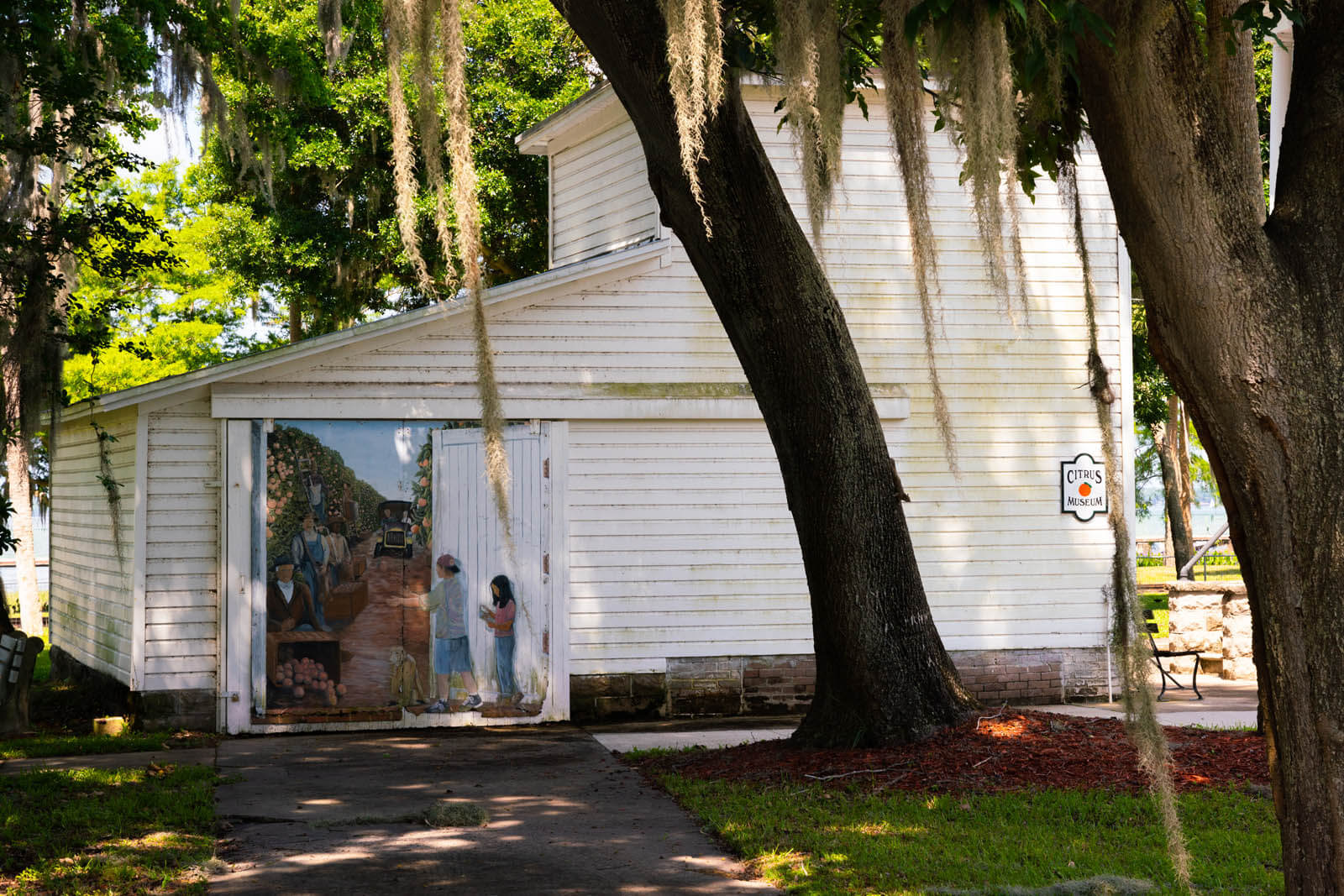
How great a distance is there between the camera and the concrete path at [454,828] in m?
5.25

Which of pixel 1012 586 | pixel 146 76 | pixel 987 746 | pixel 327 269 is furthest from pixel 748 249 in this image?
pixel 327 269

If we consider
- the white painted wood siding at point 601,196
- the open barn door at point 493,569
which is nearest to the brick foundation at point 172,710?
the open barn door at point 493,569

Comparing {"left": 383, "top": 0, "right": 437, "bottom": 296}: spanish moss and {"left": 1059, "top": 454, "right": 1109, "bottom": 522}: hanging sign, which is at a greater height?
{"left": 383, "top": 0, "right": 437, "bottom": 296}: spanish moss

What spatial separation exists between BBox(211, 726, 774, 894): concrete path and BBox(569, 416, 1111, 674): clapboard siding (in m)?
1.60

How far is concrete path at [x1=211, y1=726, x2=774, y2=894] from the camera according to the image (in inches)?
207

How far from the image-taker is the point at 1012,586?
35.8 ft

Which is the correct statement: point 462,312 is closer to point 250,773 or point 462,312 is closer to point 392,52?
point 250,773

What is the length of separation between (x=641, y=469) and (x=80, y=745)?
477 cm

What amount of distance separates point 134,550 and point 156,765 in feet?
7.24

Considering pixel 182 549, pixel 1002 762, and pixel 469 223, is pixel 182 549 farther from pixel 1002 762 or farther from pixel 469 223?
pixel 469 223

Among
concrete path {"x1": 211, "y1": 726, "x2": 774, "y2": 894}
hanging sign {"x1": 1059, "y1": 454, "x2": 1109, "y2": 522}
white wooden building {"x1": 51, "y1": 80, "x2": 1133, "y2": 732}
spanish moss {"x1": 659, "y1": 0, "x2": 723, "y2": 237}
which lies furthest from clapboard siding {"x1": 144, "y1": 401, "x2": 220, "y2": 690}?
hanging sign {"x1": 1059, "y1": 454, "x2": 1109, "y2": 522}

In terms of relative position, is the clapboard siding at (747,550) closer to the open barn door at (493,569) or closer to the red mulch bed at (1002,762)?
the open barn door at (493,569)

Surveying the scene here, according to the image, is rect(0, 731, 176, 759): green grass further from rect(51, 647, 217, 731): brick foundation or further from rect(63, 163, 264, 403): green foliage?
rect(63, 163, 264, 403): green foliage

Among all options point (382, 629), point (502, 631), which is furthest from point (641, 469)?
point (382, 629)
